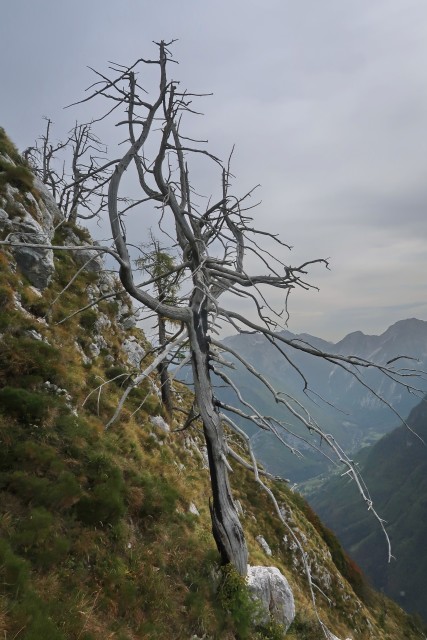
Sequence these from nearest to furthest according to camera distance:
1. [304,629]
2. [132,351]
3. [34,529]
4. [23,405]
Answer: [34,529], [23,405], [304,629], [132,351]

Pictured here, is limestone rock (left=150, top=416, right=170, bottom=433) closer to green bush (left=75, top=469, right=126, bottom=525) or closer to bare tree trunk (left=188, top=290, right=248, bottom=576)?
green bush (left=75, top=469, right=126, bottom=525)

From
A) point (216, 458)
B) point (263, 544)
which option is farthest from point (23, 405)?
point (263, 544)

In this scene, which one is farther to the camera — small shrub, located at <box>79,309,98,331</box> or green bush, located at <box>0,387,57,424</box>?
small shrub, located at <box>79,309,98,331</box>

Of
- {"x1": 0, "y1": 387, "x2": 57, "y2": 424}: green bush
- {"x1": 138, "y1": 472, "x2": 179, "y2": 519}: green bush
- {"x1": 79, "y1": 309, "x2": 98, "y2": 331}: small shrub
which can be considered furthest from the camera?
{"x1": 79, "y1": 309, "x2": 98, "y2": 331}: small shrub

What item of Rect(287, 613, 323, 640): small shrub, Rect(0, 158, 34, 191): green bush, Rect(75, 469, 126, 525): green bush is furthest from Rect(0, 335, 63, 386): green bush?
Rect(0, 158, 34, 191): green bush

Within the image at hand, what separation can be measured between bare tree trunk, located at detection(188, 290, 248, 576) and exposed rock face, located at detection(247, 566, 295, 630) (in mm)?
1163

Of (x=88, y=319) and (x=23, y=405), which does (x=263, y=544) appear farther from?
(x=23, y=405)

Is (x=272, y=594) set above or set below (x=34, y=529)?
below

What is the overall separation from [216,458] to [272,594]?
16.3 feet

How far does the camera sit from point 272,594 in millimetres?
9719

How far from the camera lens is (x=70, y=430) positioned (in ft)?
32.4

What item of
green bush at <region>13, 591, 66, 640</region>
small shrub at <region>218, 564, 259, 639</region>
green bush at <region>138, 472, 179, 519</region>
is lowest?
small shrub at <region>218, 564, 259, 639</region>

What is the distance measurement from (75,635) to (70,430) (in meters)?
5.02

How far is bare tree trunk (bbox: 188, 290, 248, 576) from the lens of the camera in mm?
7863
